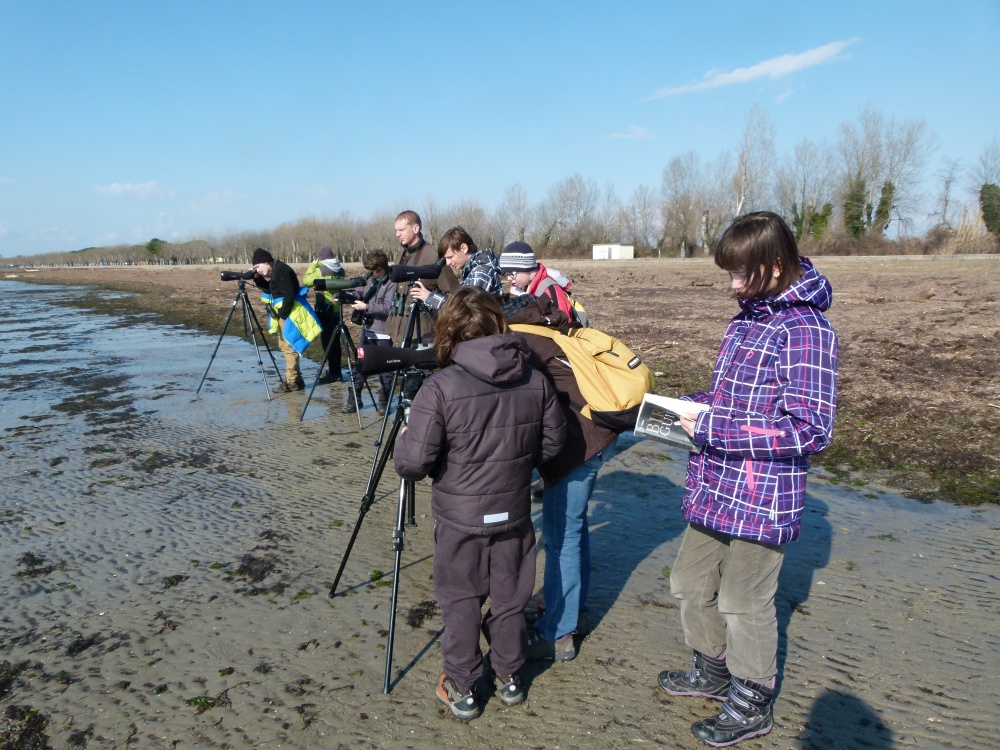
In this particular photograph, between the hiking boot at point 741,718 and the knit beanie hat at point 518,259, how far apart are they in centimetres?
235

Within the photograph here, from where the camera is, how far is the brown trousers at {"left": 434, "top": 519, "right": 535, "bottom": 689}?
103 inches

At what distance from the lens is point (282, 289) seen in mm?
7824

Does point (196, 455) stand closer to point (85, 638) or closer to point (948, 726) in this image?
point (85, 638)

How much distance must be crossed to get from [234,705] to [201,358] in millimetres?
9528

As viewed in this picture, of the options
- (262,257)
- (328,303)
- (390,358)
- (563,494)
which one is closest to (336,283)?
(262,257)

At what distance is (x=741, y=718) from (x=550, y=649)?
894 millimetres

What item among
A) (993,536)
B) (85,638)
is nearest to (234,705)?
(85,638)

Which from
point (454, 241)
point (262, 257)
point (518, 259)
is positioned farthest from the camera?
point (262, 257)

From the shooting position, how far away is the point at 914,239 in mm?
32188

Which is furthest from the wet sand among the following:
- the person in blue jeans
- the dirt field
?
the dirt field

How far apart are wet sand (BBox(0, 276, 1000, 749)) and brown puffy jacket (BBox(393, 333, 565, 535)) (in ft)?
3.01

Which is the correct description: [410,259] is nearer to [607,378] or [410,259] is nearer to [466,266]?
[466,266]

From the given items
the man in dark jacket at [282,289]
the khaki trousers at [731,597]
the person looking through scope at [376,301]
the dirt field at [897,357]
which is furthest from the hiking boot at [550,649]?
the man in dark jacket at [282,289]

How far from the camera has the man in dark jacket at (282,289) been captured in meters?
7.84
